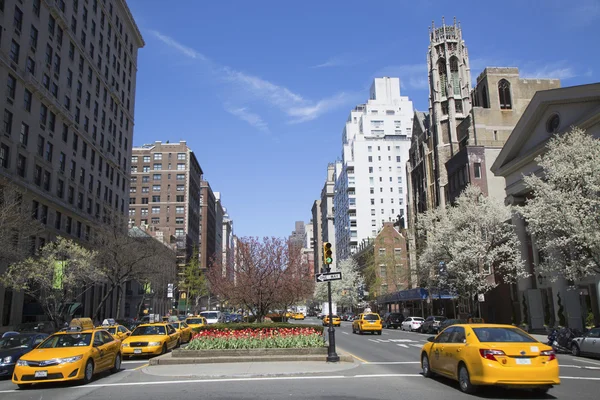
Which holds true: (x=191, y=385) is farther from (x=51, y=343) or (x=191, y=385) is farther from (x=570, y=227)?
(x=570, y=227)

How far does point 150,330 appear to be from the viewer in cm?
2322

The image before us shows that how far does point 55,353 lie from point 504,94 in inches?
2527

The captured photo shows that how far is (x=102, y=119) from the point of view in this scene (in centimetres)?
6066

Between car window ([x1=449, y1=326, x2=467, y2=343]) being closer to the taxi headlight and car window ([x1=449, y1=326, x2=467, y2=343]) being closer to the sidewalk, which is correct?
the sidewalk

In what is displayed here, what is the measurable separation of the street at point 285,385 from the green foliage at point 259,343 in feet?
4.99

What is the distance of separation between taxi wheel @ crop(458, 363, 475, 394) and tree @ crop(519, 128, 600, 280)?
638 inches

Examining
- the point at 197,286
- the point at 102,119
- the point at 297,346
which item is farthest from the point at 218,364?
the point at 197,286

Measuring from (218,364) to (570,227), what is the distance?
19.3 meters

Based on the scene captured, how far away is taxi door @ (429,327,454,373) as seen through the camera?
12.9m

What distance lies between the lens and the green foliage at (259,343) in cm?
1800

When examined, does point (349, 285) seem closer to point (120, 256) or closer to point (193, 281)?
point (193, 281)

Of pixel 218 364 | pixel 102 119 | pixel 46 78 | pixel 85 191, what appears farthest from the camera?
pixel 102 119

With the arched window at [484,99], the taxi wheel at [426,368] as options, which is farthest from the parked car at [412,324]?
the taxi wheel at [426,368]

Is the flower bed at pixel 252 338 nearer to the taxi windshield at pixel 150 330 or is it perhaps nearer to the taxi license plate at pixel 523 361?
the taxi windshield at pixel 150 330
